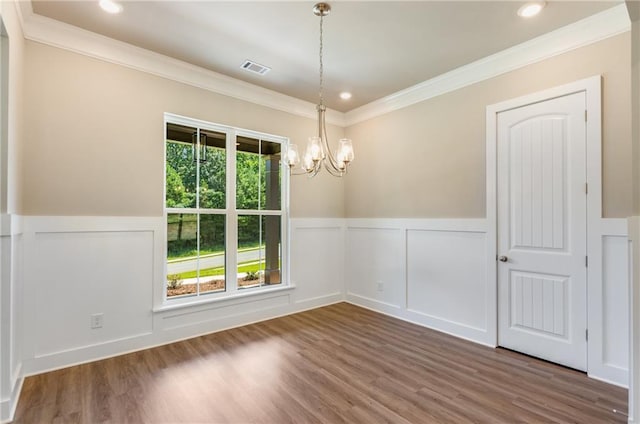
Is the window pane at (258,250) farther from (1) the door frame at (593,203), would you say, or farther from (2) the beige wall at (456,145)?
(1) the door frame at (593,203)

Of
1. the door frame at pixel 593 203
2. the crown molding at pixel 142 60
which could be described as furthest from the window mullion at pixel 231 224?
the door frame at pixel 593 203

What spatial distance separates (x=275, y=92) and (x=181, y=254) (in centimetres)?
233

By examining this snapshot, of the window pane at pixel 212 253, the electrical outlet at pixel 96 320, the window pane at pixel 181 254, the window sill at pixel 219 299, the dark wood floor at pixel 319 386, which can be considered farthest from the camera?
the window pane at pixel 212 253

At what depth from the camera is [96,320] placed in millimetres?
2824

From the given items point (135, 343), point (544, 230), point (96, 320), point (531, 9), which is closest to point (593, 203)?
point (544, 230)

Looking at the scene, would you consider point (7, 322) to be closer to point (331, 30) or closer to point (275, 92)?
point (331, 30)

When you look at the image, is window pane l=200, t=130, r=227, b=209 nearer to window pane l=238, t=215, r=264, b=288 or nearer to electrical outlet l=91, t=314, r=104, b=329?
window pane l=238, t=215, r=264, b=288

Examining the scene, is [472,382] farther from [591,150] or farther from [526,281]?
[591,150]

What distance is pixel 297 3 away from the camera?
2.36 m

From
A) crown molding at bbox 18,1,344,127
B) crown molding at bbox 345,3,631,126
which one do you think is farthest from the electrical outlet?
crown molding at bbox 345,3,631,126

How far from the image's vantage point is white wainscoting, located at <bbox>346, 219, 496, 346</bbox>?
328cm

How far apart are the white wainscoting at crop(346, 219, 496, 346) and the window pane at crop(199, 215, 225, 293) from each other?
6.41 ft

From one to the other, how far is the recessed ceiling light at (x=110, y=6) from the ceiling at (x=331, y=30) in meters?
0.06

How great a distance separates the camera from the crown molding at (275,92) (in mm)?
2514
